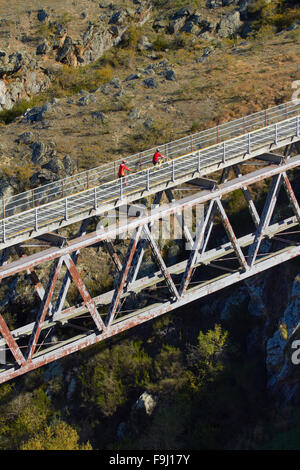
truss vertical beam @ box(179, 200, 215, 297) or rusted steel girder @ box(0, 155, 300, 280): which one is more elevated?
rusted steel girder @ box(0, 155, 300, 280)

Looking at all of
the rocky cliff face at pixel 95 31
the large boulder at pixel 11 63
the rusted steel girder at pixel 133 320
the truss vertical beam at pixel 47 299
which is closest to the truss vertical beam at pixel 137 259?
the rusted steel girder at pixel 133 320

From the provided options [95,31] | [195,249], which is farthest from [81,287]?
[95,31]

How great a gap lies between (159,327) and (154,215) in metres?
8.80

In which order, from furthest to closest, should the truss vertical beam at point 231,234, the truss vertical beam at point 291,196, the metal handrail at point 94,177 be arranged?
the metal handrail at point 94,177
the truss vertical beam at point 291,196
the truss vertical beam at point 231,234

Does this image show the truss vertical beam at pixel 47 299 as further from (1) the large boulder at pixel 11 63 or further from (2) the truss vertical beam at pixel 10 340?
(1) the large boulder at pixel 11 63

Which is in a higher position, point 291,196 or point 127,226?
point 127,226

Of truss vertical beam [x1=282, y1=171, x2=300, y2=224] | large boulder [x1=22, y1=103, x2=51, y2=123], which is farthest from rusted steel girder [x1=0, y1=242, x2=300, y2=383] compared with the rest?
large boulder [x1=22, y1=103, x2=51, y2=123]

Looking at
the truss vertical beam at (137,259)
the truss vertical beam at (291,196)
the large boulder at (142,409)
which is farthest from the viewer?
the large boulder at (142,409)

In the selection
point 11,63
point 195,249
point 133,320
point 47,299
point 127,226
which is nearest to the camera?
point 47,299

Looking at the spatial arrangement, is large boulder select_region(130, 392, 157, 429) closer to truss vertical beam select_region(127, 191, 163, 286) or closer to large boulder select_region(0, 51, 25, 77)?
truss vertical beam select_region(127, 191, 163, 286)

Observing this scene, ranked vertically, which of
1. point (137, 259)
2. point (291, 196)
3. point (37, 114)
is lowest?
point (137, 259)

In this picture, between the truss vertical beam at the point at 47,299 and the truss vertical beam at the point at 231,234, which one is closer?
the truss vertical beam at the point at 47,299

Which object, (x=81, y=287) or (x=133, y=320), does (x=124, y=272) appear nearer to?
(x=81, y=287)

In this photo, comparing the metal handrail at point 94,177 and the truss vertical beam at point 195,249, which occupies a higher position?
the metal handrail at point 94,177
